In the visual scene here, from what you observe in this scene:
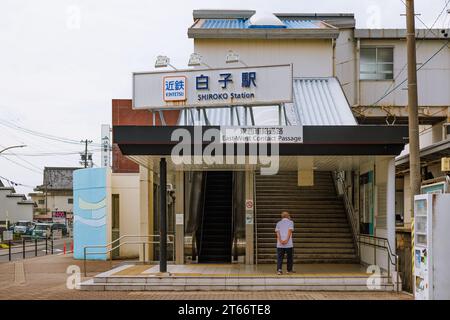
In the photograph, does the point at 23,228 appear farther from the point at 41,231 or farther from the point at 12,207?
the point at 12,207

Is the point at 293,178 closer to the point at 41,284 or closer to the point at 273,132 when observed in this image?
the point at 273,132

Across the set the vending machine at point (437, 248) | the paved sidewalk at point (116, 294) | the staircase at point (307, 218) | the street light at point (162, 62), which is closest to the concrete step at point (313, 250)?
the staircase at point (307, 218)

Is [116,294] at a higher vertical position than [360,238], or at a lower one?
lower

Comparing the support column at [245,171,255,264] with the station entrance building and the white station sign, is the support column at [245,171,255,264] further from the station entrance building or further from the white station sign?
the white station sign

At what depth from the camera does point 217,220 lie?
68.6 ft

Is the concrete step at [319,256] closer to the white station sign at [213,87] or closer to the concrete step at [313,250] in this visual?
the concrete step at [313,250]

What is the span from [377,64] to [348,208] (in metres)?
8.73

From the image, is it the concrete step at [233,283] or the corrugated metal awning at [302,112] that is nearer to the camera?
the concrete step at [233,283]

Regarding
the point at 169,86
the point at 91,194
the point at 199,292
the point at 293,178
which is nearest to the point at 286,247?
the point at 199,292

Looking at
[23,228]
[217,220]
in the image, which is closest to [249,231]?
[217,220]

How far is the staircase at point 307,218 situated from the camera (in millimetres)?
18781

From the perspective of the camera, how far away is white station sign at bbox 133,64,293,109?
16297mm

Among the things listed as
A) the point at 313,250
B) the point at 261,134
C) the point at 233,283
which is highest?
the point at 261,134

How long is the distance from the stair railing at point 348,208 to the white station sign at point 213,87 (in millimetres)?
5333
